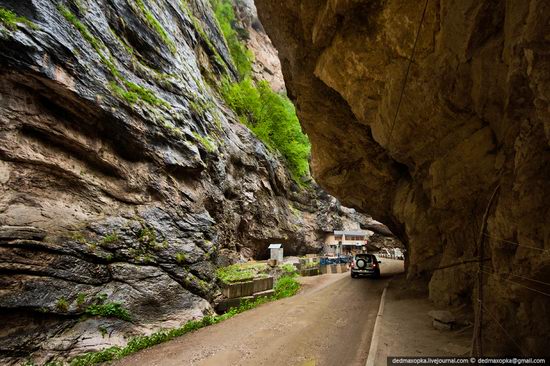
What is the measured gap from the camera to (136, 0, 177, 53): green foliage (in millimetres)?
17859

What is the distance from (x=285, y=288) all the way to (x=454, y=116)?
13.4 meters

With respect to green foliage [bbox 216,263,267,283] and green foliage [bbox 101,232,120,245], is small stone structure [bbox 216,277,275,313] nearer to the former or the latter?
green foliage [bbox 216,263,267,283]

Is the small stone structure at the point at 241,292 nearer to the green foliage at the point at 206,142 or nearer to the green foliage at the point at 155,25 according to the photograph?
the green foliage at the point at 206,142

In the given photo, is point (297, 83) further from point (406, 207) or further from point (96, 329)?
point (96, 329)

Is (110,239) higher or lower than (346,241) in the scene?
higher

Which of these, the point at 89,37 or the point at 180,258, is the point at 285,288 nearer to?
the point at 180,258

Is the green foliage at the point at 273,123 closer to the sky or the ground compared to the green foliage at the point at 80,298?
closer to the sky

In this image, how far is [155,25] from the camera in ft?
60.4

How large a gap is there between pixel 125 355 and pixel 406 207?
42.3 feet

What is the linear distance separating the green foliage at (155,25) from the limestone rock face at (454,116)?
11706 millimetres

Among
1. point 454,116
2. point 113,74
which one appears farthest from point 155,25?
point 454,116

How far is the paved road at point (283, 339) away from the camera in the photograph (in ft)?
21.3

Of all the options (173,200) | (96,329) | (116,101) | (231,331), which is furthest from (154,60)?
(231,331)

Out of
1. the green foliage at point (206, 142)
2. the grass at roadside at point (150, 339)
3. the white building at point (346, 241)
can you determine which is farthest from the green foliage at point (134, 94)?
the white building at point (346, 241)
